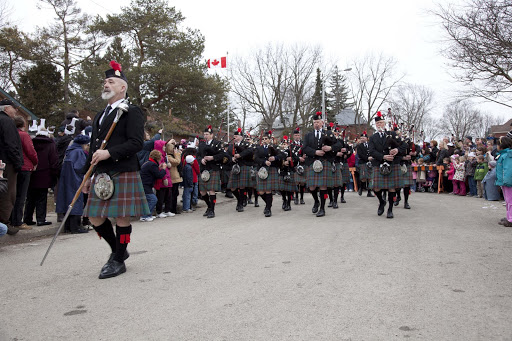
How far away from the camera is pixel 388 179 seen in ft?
27.7

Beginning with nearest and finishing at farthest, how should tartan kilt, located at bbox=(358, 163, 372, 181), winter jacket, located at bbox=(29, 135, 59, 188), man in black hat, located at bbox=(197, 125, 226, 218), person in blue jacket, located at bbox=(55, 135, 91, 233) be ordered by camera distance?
person in blue jacket, located at bbox=(55, 135, 91, 233)
winter jacket, located at bbox=(29, 135, 59, 188)
man in black hat, located at bbox=(197, 125, 226, 218)
tartan kilt, located at bbox=(358, 163, 372, 181)

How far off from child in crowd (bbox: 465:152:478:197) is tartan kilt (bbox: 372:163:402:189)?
22.0ft

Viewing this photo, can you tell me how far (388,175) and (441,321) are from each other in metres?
5.95

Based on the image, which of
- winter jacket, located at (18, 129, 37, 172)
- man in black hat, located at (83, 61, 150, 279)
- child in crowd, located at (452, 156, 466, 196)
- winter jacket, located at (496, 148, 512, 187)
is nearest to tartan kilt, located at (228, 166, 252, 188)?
winter jacket, located at (18, 129, 37, 172)

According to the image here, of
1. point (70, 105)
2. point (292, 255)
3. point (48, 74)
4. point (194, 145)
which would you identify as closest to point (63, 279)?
point (292, 255)

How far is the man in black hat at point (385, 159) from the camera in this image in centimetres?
838

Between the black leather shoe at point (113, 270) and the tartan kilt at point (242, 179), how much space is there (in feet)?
20.1

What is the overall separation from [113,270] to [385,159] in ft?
19.5

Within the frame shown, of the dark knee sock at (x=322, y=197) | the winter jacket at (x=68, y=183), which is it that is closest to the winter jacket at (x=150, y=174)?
the winter jacket at (x=68, y=183)

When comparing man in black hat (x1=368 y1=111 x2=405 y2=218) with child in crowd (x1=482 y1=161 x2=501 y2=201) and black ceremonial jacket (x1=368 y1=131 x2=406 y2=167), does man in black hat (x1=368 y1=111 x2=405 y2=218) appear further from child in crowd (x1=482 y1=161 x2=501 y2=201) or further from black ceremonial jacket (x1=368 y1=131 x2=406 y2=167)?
child in crowd (x1=482 y1=161 x2=501 y2=201)

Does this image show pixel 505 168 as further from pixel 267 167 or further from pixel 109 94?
pixel 109 94

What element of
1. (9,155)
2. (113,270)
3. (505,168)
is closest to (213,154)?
(9,155)

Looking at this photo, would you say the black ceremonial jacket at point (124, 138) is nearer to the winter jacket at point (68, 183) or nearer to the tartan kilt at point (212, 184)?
the winter jacket at point (68, 183)

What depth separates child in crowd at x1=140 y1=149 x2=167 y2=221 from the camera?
28.9 ft
